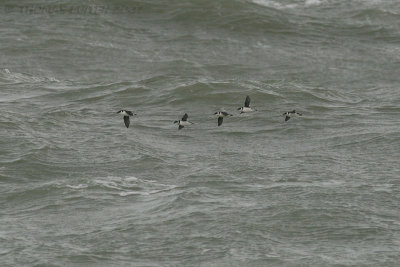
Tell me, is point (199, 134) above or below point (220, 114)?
below

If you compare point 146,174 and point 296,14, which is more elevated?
point 296,14

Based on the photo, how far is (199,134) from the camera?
38.9 metres

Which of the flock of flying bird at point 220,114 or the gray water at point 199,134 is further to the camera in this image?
the flock of flying bird at point 220,114

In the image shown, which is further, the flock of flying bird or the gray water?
the flock of flying bird

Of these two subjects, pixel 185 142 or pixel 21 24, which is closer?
pixel 185 142

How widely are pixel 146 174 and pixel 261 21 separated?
2236cm

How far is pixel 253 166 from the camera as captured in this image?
3469 centimetres

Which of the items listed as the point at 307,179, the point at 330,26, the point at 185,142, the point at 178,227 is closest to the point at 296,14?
the point at 330,26

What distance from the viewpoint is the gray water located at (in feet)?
93.4

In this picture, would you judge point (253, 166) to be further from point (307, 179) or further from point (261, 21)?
point (261, 21)

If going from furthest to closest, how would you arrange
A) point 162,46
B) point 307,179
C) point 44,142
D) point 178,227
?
point 162,46, point 44,142, point 307,179, point 178,227

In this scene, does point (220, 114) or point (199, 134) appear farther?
point (199, 134)

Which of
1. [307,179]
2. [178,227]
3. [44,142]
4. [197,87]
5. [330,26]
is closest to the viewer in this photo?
[178,227]

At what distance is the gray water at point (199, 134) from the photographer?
2845 centimetres
